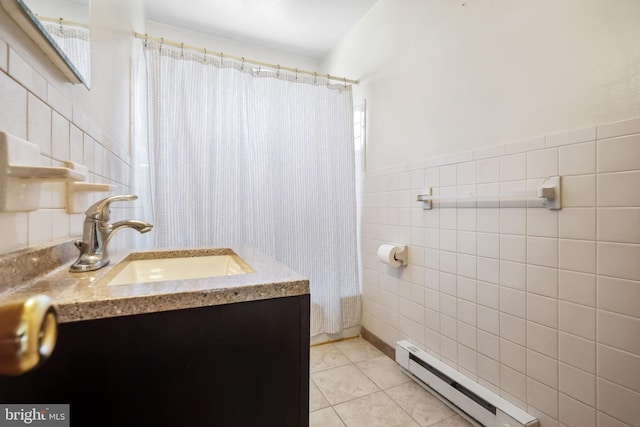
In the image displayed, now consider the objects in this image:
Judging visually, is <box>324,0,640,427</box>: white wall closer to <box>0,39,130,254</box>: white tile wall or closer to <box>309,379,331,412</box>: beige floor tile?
<box>309,379,331,412</box>: beige floor tile

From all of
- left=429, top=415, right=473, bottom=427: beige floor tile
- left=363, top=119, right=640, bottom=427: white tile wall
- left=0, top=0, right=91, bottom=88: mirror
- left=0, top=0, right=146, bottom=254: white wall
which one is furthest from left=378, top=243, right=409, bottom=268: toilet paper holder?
left=0, top=0, right=91, bottom=88: mirror

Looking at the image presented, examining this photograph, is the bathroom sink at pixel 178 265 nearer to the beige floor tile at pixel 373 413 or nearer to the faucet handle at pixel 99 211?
the faucet handle at pixel 99 211

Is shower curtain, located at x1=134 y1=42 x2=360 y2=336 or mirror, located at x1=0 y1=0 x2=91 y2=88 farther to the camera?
shower curtain, located at x1=134 y1=42 x2=360 y2=336

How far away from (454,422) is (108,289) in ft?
5.12

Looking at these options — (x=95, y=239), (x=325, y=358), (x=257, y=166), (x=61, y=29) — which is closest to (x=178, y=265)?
(x=95, y=239)

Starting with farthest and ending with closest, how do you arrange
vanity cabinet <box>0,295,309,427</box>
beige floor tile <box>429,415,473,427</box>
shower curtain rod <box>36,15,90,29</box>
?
beige floor tile <box>429,415,473,427</box>
shower curtain rod <box>36,15,90,29</box>
vanity cabinet <box>0,295,309,427</box>

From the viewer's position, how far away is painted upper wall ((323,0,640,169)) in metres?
0.95

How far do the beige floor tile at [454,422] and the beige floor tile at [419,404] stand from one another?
0.02m

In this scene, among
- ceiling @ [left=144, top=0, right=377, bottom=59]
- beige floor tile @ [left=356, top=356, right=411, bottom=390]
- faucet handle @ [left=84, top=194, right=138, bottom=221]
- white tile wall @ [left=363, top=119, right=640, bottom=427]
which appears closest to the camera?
faucet handle @ [left=84, top=194, right=138, bottom=221]

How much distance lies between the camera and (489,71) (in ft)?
4.27

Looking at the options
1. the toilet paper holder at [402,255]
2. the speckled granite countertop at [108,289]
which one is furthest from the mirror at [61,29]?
the toilet paper holder at [402,255]

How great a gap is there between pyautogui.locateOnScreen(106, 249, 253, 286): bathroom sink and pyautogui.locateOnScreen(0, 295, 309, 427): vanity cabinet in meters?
0.35

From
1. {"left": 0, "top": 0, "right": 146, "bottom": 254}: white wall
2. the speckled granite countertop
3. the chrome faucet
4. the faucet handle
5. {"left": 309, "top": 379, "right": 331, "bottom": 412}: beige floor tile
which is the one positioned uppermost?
{"left": 0, "top": 0, "right": 146, "bottom": 254}: white wall

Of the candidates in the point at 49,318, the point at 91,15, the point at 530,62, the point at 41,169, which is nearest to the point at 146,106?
the point at 91,15
